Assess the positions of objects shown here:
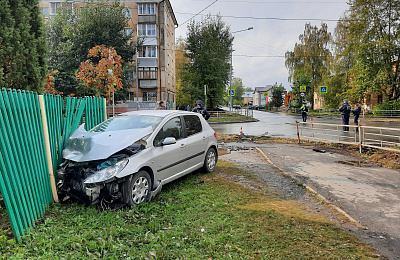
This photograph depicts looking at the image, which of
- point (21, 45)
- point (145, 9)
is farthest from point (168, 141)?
point (145, 9)

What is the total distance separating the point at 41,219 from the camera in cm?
401

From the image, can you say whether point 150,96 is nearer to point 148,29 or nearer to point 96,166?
point 148,29

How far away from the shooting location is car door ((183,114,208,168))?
237 inches

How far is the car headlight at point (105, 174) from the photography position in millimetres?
4101

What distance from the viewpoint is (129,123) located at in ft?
18.2

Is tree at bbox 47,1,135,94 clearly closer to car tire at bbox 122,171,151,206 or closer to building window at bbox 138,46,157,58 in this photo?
building window at bbox 138,46,157,58

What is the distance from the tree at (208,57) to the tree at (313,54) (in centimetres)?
1371

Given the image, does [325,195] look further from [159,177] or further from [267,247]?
[159,177]

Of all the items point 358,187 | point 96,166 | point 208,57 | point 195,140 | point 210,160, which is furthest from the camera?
point 208,57

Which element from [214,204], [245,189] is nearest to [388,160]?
[245,189]

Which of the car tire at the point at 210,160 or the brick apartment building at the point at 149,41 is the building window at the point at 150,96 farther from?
the car tire at the point at 210,160

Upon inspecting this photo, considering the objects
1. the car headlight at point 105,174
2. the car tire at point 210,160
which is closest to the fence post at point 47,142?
the car headlight at point 105,174

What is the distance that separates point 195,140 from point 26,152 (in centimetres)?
326

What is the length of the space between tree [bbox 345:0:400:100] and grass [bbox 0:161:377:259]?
3373 centimetres
